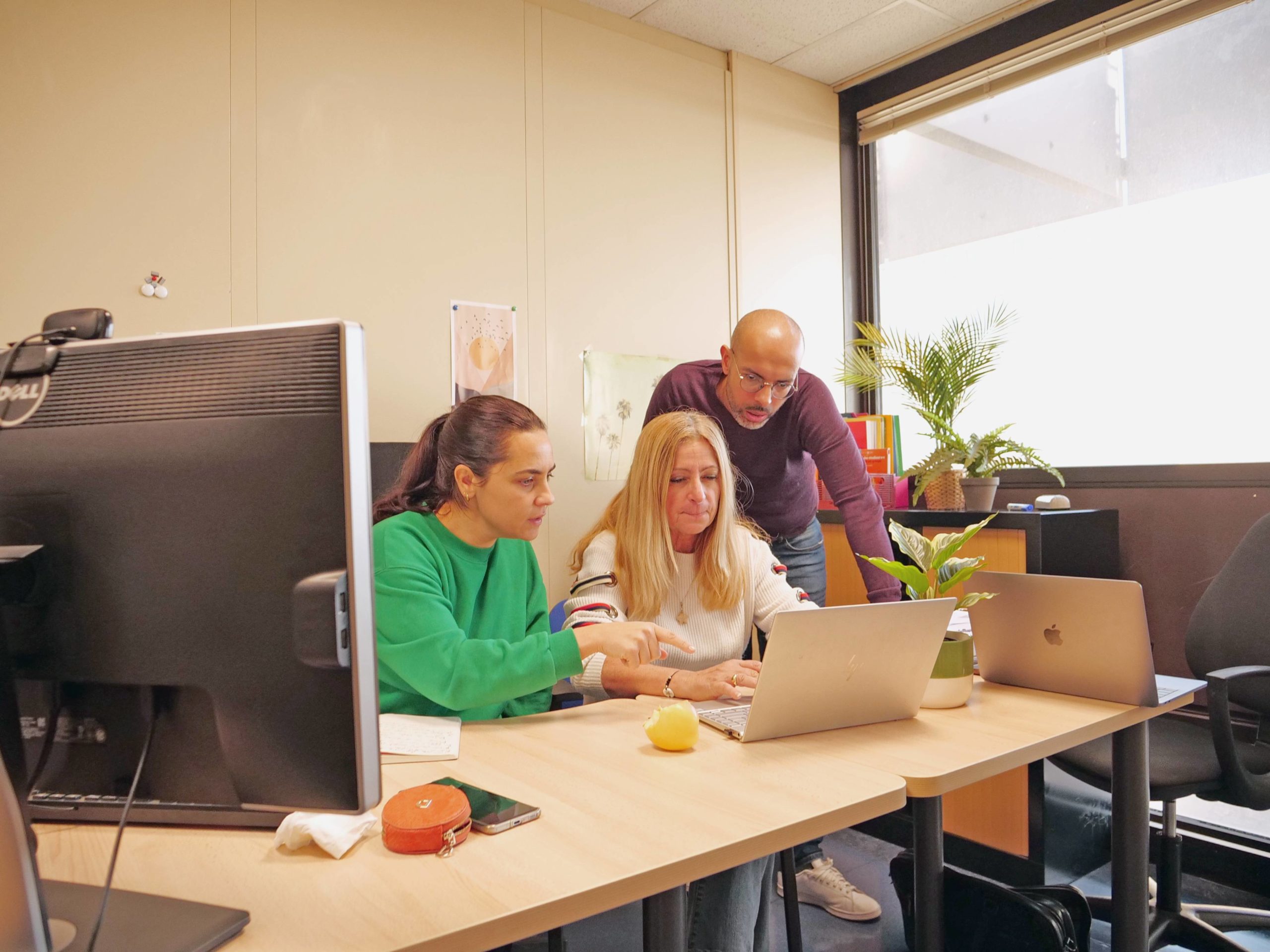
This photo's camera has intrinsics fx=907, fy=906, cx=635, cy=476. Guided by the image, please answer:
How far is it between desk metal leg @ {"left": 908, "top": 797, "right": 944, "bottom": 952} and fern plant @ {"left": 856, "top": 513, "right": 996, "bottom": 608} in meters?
0.33

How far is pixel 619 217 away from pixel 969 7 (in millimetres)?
1470

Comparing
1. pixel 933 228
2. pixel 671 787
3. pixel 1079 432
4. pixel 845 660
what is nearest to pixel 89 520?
pixel 671 787

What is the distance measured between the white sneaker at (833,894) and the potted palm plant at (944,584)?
1.01 metres

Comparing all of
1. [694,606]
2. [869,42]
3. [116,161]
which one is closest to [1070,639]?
[694,606]

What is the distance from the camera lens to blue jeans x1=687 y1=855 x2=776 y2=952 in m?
1.33

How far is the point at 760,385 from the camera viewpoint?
2.28 metres

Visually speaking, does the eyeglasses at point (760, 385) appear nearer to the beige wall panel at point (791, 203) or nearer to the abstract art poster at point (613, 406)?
the abstract art poster at point (613, 406)

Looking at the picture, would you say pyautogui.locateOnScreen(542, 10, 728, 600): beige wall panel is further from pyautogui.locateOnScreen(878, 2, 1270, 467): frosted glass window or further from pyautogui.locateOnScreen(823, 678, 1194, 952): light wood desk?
pyautogui.locateOnScreen(823, 678, 1194, 952): light wood desk

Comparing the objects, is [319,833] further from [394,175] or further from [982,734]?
[394,175]

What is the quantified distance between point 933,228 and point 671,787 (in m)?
3.23

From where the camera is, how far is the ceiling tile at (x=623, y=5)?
319 cm

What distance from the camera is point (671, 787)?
105 cm

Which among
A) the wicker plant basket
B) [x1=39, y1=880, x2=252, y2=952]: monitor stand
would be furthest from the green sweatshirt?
the wicker plant basket

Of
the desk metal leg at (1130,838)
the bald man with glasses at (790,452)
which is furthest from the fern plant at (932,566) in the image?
the bald man with glasses at (790,452)
